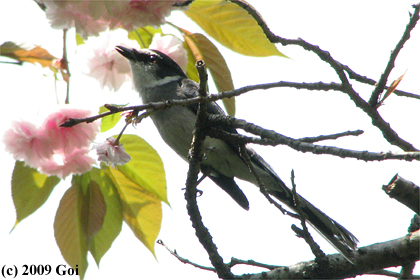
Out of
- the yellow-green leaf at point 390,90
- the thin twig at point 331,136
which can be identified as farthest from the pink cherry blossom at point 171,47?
the yellow-green leaf at point 390,90

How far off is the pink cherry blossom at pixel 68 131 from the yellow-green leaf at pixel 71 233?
11.5 inches

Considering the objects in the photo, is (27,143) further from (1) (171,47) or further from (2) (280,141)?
(2) (280,141)

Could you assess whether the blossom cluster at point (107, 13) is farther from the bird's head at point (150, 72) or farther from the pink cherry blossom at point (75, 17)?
the bird's head at point (150, 72)

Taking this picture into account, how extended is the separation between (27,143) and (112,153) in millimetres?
A: 431

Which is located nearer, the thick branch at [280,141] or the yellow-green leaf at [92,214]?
the thick branch at [280,141]

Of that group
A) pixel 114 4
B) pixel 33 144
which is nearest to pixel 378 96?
pixel 114 4

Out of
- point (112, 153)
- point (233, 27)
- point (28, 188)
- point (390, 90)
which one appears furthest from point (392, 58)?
point (28, 188)

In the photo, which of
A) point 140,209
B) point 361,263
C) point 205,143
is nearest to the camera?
point 361,263

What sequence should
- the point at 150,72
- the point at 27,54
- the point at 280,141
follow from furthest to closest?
the point at 150,72 < the point at 27,54 < the point at 280,141

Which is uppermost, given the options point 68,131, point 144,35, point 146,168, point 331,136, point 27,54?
point 144,35

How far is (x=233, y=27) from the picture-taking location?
2334 millimetres

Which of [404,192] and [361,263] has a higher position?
[404,192]

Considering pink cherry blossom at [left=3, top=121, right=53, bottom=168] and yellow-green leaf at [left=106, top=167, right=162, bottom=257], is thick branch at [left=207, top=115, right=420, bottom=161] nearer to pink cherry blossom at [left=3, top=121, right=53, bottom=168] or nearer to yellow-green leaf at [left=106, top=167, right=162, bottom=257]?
yellow-green leaf at [left=106, top=167, right=162, bottom=257]

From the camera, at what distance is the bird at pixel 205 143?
331 cm
